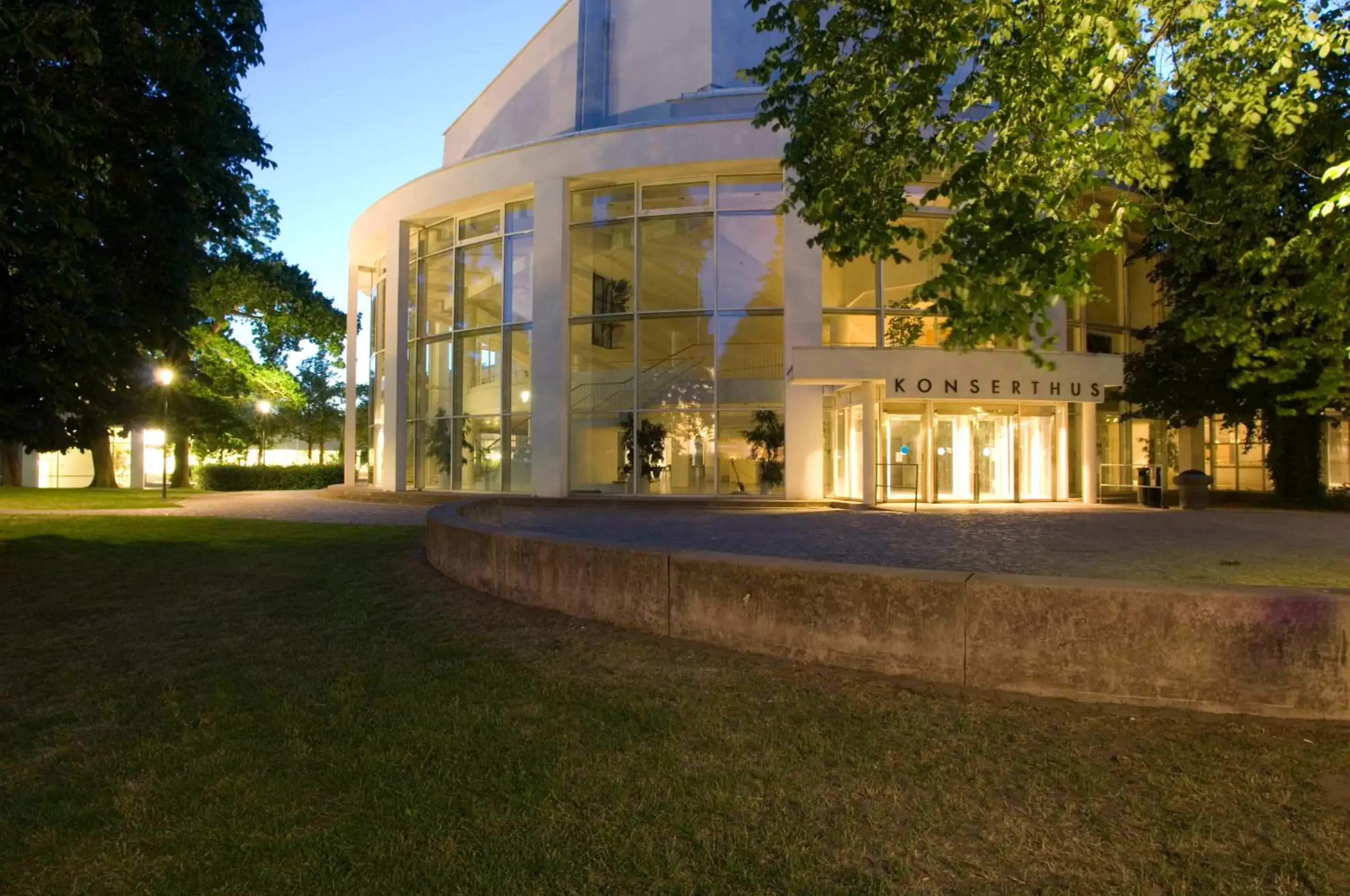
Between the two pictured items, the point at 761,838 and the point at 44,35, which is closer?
the point at 761,838

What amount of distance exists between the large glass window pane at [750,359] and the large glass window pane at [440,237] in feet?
30.0

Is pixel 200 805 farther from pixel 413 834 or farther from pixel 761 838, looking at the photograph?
pixel 761 838

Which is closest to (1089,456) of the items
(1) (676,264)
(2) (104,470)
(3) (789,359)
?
(3) (789,359)

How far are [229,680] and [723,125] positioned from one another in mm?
17699

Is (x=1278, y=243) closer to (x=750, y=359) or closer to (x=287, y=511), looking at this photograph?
(x=750, y=359)

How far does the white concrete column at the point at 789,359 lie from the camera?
19.7m

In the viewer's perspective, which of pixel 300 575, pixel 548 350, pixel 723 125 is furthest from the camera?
pixel 548 350

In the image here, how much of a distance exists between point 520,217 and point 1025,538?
15.9 m

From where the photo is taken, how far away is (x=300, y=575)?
8844 mm

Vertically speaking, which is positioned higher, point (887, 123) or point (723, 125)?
point (723, 125)

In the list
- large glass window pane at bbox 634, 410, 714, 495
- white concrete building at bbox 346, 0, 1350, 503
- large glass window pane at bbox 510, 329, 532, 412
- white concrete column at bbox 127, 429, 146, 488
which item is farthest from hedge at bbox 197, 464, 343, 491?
large glass window pane at bbox 634, 410, 714, 495

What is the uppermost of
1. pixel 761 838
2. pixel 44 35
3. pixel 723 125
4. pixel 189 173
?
pixel 723 125

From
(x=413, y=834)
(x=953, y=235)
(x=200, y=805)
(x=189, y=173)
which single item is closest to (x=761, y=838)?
(x=413, y=834)

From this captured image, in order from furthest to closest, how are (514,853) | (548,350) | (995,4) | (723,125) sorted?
(548,350)
(723,125)
(995,4)
(514,853)
